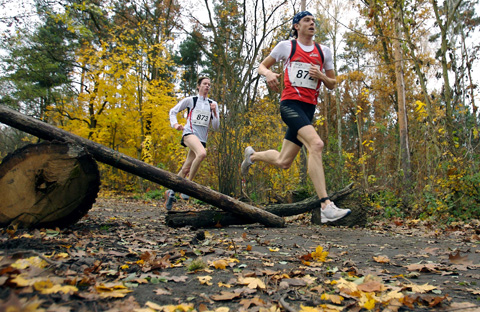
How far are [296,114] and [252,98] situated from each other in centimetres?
1042

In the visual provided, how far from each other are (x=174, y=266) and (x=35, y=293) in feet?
3.81

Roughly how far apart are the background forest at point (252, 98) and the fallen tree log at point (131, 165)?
2.55 m

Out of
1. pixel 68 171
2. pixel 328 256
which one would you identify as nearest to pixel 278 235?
pixel 328 256

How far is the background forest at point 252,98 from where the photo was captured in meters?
6.23

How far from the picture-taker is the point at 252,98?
14555mm

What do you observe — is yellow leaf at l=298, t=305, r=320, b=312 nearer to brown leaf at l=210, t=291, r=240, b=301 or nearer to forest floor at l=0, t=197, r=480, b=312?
forest floor at l=0, t=197, r=480, b=312

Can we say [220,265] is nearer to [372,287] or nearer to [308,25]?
[372,287]

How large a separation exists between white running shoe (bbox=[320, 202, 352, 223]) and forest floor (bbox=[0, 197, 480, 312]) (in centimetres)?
29

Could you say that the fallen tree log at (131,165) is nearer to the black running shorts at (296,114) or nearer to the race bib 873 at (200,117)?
the black running shorts at (296,114)

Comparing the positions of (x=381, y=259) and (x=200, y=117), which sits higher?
(x=200, y=117)

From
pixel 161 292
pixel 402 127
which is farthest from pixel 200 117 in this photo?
pixel 402 127

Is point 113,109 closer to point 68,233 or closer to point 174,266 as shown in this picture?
point 68,233

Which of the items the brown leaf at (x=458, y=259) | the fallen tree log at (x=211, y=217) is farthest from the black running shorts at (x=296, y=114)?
the brown leaf at (x=458, y=259)

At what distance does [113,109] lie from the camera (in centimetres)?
1334
